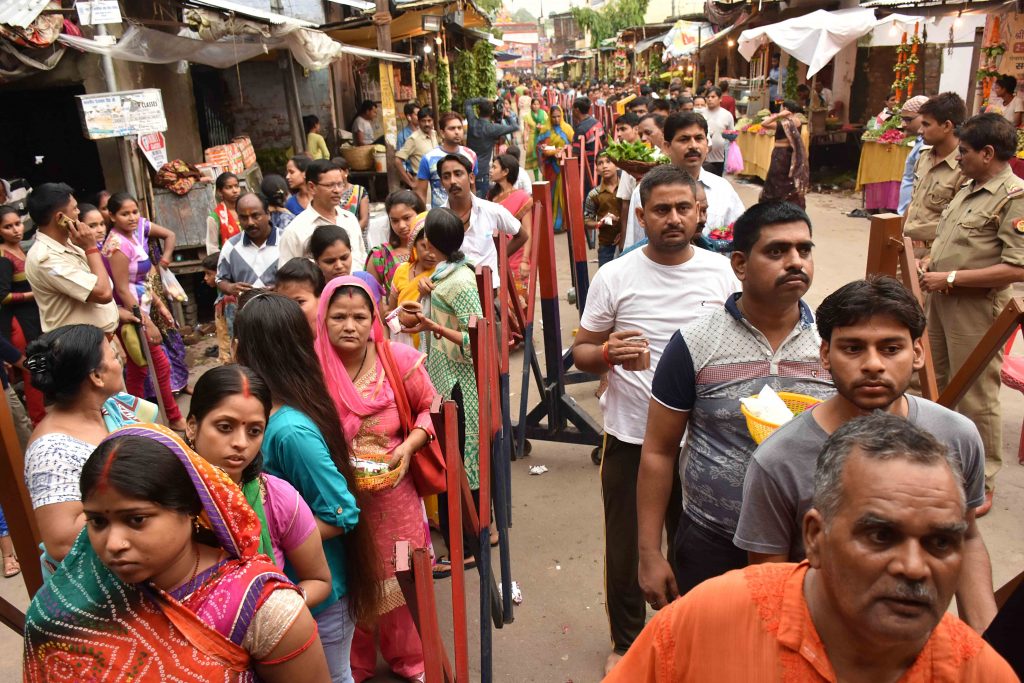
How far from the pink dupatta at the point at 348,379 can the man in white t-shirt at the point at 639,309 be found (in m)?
0.77

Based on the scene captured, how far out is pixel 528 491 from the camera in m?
5.14

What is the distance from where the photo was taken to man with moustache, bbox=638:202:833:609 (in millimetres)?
2357

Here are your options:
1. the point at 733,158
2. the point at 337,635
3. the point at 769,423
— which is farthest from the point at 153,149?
the point at 733,158

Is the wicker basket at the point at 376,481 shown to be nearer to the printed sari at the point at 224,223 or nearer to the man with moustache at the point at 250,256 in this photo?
the man with moustache at the point at 250,256

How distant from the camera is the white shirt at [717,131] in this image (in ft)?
40.2

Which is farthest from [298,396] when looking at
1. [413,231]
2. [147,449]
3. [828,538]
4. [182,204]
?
[182,204]

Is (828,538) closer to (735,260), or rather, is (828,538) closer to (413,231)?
Answer: (735,260)

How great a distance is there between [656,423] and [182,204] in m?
7.17

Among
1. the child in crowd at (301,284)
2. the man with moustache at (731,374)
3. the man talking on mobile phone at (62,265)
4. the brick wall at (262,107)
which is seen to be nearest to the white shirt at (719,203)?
the child in crowd at (301,284)

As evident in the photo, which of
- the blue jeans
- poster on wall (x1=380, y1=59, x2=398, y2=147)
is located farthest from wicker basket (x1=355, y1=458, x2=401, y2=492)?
poster on wall (x1=380, y1=59, x2=398, y2=147)

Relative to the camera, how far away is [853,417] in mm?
1930

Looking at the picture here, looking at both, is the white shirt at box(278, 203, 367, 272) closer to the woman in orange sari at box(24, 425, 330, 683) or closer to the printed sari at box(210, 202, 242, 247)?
the printed sari at box(210, 202, 242, 247)

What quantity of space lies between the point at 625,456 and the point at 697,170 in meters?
2.34

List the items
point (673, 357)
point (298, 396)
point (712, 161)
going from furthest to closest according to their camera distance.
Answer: point (712, 161)
point (298, 396)
point (673, 357)
